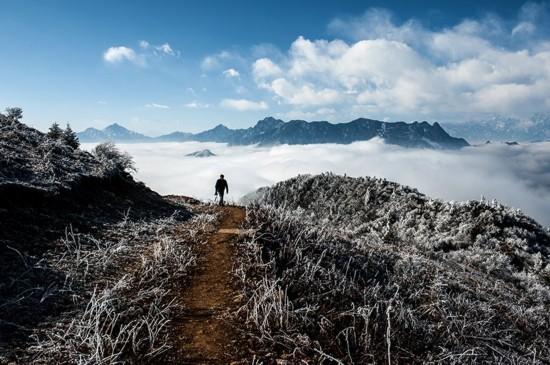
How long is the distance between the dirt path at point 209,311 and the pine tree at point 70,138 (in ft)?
53.7

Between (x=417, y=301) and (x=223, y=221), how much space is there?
25.1 ft

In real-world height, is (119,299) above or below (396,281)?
above

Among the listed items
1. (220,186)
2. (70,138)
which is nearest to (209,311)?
(220,186)

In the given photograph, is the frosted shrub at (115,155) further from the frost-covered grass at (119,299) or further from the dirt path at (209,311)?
the dirt path at (209,311)

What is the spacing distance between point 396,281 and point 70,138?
2005cm

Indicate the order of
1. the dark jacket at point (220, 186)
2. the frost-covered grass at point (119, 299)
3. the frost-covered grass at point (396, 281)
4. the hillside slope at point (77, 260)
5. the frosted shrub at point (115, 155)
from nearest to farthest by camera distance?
1. the frost-covered grass at point (119, 299)
2. the hillside slope at point (77, 260)
3. the frost-covered grass at point (396, 281)
4. the dark jacket at point (220, 186)
5. the frosted shrub at point (115, 155)

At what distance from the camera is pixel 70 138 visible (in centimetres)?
2448

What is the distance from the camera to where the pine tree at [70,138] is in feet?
78.3

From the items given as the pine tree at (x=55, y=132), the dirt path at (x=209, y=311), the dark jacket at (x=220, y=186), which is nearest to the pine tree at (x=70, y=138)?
the pine tree at (x=55, y=132)

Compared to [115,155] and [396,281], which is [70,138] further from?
[396,281]

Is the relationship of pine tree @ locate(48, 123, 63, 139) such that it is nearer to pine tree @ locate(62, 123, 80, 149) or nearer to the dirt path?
pine tree @ locate(62, 123, 80, 149)

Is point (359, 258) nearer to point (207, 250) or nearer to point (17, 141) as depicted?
point (207, 250)

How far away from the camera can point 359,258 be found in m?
16.7

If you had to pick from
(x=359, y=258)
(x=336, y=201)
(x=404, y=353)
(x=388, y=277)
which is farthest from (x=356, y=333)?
(x=336, y=201)
